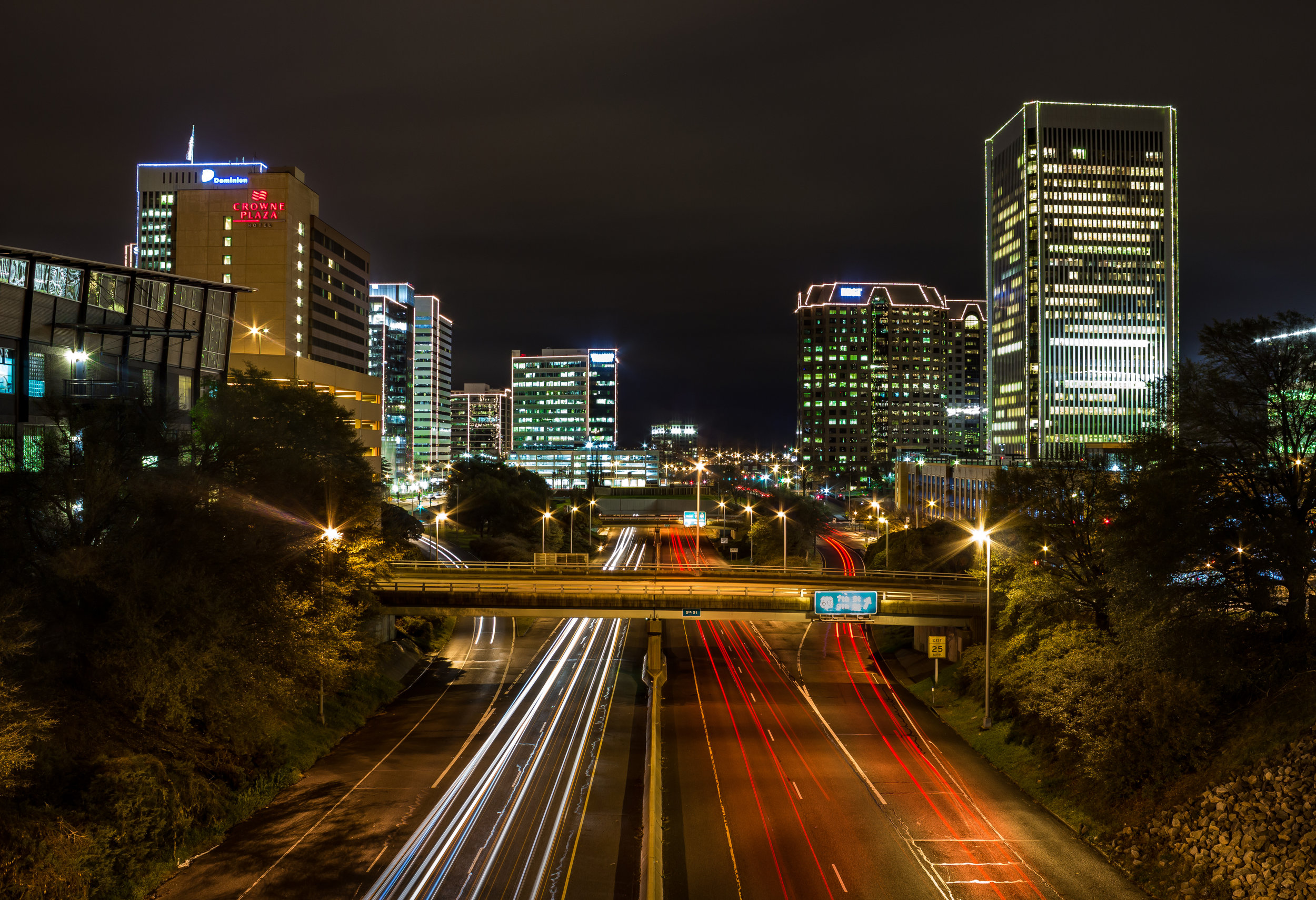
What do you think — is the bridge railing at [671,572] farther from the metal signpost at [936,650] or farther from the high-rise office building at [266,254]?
the high-rise office building at [266,254]

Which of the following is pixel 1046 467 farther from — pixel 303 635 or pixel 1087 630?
pixel 303 635

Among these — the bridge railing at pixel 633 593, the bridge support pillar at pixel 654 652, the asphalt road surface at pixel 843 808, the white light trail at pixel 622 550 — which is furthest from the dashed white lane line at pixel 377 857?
the white light trail at pixel 622 550

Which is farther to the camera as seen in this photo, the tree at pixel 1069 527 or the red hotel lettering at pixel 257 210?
the red hotel lettering at pixel 257 210

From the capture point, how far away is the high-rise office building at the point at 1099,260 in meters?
137

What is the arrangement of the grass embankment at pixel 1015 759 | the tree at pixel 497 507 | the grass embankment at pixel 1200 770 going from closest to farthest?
1. the grass embankment at pixel 1200 770
2. the grass embankment at pixel 1015 759
3. the tree at pixel 497 507

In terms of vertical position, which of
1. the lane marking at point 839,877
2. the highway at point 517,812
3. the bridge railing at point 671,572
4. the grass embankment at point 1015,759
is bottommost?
the highway at point 517,812

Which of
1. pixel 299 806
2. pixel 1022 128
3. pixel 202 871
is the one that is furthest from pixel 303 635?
pixel 1022 128

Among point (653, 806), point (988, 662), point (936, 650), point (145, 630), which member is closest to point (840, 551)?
point (936, 650)

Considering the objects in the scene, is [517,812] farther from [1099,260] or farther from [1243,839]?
[1099,260]

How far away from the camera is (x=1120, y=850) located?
2184 cm

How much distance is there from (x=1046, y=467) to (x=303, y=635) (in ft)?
103

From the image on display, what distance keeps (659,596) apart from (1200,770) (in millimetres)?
22860

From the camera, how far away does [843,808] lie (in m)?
25.7

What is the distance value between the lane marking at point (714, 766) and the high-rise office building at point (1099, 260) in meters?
111
